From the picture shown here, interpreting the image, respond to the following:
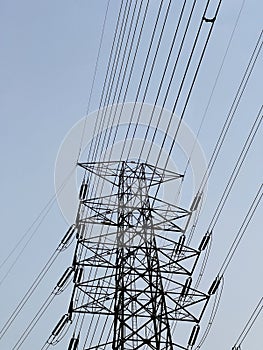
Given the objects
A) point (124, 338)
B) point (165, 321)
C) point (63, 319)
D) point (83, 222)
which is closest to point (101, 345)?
point (124, 338)

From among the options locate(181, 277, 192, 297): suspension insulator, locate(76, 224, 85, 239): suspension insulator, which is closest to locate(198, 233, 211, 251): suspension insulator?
locate(181, 277, 192, 297): suspension insulator

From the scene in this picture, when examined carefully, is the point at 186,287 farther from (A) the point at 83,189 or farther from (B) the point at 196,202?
(A) the point at 83,189

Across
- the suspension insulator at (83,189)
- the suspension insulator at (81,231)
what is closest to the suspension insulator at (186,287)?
the suspension insulator at (81,231)

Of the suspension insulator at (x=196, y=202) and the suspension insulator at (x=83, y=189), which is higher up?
the suspension insulator at (x=83, y=189)

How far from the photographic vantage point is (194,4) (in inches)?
313

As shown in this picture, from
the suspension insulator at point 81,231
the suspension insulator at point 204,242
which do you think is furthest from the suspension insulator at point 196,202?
the suspension insulator at point 81,231

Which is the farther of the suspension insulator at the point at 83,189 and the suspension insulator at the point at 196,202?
the suspension insulator at the point at 83,189

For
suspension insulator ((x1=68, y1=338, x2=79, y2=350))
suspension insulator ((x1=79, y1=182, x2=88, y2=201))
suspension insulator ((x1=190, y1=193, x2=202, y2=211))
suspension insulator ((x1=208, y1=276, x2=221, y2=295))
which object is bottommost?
suspension insulator ((x1=68, y1=338, x2=79, y2=350))

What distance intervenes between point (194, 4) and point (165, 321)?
273 inches

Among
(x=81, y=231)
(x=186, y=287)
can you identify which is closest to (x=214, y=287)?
(x=186, y=287)

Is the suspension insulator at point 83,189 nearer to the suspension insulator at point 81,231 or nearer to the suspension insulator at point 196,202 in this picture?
the suspension insulator at point 81,231

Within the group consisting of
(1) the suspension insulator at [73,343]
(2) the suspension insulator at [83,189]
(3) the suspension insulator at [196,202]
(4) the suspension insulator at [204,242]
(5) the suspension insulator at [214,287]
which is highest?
(2) the suspension insulator at [83,189]

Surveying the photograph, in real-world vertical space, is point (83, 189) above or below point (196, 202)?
above

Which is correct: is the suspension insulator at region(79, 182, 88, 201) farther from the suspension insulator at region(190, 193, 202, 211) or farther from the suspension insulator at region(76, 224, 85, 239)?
the suspension insulator at region(190, 193, 202, 211)
